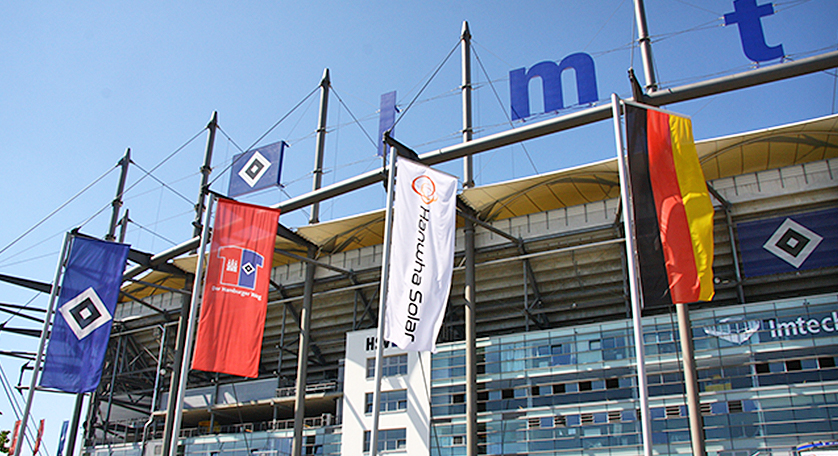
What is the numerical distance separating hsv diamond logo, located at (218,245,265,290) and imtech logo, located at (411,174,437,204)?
8266 millimetres

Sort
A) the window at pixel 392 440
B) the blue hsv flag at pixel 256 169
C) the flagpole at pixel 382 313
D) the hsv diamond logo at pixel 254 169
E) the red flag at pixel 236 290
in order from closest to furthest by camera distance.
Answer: the flagpole at pixel 382 313 < the red flag at pixel 236 290 < the window at pixel 392 440 < the blue hsv flag at pixel 256 169 < the hsv diamond logo at pixel 254 169

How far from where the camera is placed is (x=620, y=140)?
60.2ft

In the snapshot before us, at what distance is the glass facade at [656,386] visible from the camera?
94.6 feet

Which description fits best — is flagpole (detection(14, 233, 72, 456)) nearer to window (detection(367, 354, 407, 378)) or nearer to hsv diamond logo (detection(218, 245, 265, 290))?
hsv diamond logo (detection(218, 245, 265, 290))

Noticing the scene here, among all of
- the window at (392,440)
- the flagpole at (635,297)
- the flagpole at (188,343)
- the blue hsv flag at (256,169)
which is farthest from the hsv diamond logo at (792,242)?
the flagpole at (188,343)

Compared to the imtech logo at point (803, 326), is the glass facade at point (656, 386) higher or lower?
lower

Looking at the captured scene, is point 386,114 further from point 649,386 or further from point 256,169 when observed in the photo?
point 649,386

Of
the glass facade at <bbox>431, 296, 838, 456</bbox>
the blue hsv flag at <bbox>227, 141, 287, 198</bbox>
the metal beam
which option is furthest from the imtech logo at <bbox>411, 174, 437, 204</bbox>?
the metal beam

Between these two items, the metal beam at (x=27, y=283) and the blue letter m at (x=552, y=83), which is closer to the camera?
the blue letter m at (x=552, y=83)

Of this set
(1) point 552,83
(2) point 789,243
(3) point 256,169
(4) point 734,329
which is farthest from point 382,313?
(2) point 789,243

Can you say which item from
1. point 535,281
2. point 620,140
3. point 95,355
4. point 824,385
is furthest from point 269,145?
point 824,385

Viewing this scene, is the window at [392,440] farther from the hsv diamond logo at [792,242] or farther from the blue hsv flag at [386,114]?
the hsv diamond logo at [792,242]

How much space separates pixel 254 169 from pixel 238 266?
14.7m

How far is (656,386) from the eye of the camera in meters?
32.0
